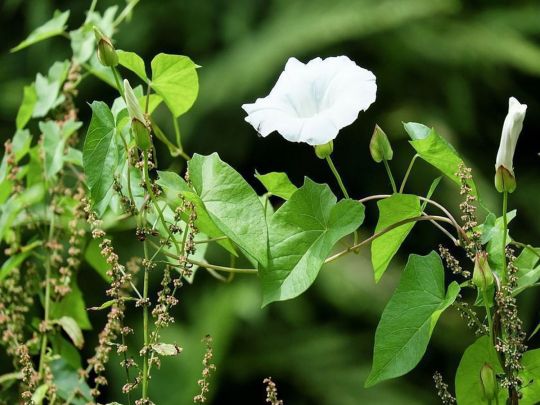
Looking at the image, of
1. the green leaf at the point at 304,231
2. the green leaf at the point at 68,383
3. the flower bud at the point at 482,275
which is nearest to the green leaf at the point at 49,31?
the green leaf at the point at 68,383

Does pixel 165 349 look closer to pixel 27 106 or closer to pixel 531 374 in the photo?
pixel 531 374

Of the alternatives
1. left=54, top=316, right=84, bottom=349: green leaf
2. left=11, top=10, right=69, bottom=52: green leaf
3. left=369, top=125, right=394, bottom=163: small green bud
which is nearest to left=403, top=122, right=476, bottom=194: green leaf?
left=369, top=125, right=394, bottom=163: small green bud

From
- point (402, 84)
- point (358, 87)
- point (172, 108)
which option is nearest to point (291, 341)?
point (402, 84)

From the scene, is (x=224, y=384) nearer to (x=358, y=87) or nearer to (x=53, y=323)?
(x=53, y=323)

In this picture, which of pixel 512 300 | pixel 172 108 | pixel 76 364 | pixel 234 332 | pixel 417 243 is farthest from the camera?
pixel 417 243

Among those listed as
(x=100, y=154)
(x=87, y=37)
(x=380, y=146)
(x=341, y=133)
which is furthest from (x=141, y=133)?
(x=341, y=133)
